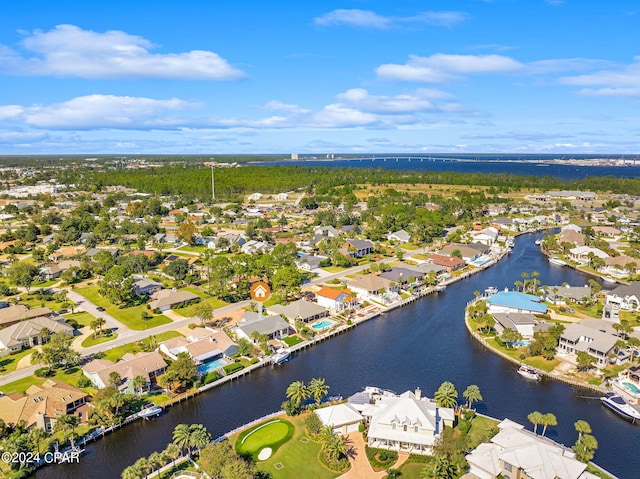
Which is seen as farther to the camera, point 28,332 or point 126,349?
point 28,332

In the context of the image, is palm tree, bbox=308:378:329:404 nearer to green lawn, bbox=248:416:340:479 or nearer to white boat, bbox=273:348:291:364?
green lawn, bbox=248:416:340:479

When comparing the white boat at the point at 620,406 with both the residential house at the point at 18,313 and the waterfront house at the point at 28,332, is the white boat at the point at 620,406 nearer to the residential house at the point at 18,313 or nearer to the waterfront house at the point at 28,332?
the waterfront house at the point at 28,332

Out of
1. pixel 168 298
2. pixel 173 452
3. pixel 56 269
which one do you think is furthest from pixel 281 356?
pixel 56 269

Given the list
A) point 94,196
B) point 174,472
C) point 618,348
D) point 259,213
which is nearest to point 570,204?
point 259,213

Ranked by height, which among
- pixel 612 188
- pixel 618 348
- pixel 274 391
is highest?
pixel 612 188

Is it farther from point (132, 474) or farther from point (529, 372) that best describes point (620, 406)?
point (132, 474)

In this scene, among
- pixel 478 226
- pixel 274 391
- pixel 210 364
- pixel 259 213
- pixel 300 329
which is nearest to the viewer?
pixel 274 391

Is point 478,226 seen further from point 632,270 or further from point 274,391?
point 274,391

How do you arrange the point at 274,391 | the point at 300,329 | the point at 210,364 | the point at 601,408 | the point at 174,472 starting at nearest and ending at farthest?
the point at 174,472, the point at 601,408, the point at 274,391, the point at 210,364, the point at 300,329
